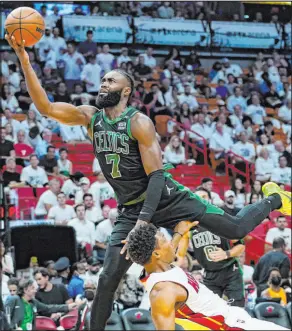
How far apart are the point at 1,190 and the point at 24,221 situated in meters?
0.74

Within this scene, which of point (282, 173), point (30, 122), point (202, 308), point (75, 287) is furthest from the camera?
point (282, 173)

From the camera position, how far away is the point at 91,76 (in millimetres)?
21031

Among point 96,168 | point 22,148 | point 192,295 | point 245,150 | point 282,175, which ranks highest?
point 192,295

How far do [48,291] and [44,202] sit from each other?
3.24 metres

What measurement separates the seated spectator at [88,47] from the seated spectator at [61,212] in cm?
741

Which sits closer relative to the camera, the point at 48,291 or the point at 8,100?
the point at 48,291

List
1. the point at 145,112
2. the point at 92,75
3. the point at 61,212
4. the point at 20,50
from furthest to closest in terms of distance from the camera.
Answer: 1. the point at 92,75
2. the point at 145,112
3. the point at 61,212
4. the point at 20,50

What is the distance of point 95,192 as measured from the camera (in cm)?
1614

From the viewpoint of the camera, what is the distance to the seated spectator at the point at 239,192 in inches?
687

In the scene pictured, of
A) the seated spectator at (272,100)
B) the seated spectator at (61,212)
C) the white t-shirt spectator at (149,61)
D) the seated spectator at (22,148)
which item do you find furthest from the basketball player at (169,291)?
the seated spectator at (272,100)

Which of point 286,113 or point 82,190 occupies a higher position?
point 286,113

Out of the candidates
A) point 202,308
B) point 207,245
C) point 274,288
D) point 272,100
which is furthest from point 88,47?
point 202,308

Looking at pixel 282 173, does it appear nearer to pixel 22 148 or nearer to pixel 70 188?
pixel 70 188

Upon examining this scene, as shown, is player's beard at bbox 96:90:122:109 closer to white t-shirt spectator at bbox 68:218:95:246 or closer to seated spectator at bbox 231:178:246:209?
white t-shirt spectator at bbox 68:218:95:246
